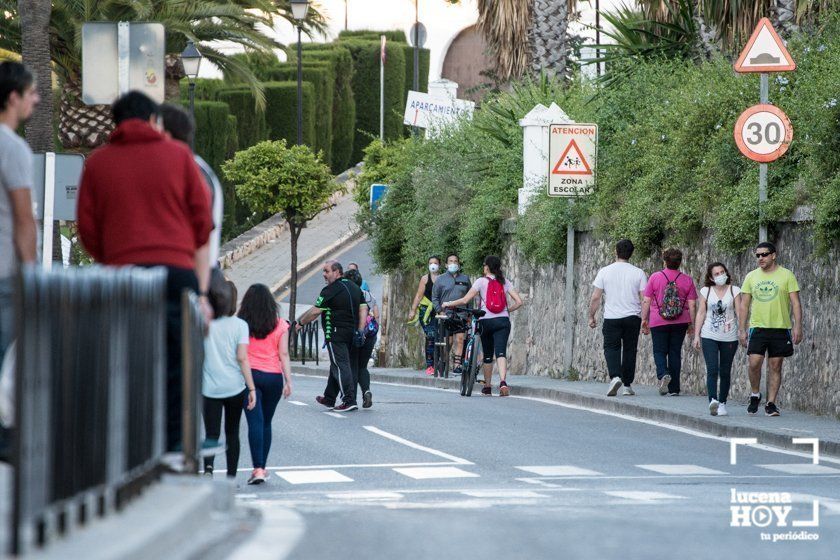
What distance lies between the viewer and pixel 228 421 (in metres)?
11.9

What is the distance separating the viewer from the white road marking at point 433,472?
1246 centimetres

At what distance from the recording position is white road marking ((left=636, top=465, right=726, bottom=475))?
12477 mm

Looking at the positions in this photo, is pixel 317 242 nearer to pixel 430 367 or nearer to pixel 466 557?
pixel 430 367

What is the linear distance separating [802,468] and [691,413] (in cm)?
454

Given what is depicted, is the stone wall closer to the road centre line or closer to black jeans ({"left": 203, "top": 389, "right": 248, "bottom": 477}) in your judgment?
the road centre line

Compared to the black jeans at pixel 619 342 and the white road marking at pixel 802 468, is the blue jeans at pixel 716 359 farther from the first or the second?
the white road marking at pixel 802 468

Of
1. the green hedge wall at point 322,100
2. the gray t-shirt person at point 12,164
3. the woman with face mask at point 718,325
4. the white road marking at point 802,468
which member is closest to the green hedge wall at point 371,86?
the green hedge wall at point 322,100

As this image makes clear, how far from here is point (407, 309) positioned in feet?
118

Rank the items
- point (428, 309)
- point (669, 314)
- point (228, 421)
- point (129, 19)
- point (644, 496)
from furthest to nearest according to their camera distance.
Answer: point (129, 19), point (428, 309), point (669, 314), point (228, 421), point (644, 496)

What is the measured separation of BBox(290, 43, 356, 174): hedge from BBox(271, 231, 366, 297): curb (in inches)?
324

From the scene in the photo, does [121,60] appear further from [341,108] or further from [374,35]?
[374,35]

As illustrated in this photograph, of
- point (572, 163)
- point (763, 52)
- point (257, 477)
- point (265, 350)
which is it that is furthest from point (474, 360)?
point (257, 477)

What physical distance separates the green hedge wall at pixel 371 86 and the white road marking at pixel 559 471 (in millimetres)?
65559

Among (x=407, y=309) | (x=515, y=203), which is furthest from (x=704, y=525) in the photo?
(x=407, y=309)
